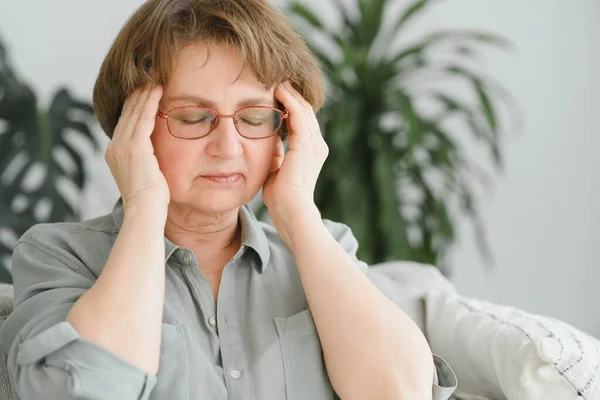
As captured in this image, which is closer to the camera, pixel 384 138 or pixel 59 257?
pixel 59 257

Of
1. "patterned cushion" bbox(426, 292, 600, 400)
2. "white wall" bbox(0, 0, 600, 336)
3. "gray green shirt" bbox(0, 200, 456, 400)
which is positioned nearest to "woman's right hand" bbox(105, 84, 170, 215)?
"gray green shirt" bbox(0, 200, 456, 400)

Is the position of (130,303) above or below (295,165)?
below

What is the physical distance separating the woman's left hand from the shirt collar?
4 centimetres

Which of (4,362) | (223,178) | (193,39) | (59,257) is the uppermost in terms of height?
(193,39)

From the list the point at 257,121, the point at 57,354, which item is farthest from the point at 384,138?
the point at 57,354

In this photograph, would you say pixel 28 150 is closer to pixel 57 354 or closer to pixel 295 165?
pixel 295 165

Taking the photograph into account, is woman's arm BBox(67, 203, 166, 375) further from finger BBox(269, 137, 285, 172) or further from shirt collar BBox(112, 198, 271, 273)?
finger BBox(269, 137, 285, 172)

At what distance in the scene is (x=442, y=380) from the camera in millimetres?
1384

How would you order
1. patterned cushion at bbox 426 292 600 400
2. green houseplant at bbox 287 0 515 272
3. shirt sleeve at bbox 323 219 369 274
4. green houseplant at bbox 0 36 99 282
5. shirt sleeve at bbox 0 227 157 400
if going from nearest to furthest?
shirt sleeve at bbox 0 227 157 400 → patterned cushion at bbox 426 292 600 400 → shirt sleeve at bbox 323 219 369 274 → green houseplant at bbox 0 36 99 282 → green houseplant at bbox 287 0 515 272

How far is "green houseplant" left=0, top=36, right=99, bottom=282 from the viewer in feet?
7.91

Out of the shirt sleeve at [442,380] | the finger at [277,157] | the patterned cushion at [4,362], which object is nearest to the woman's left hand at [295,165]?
the finger at [277,157]

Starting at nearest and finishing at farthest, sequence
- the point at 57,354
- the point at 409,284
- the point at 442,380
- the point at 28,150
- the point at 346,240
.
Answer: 1. the point at 57,354
2. the point at 442,380
3. the point at 346,240
4. the point at 409,284
5. the point at 28,150

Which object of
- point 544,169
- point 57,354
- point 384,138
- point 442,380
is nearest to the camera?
point 57,354

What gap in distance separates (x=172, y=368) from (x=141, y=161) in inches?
13.4
